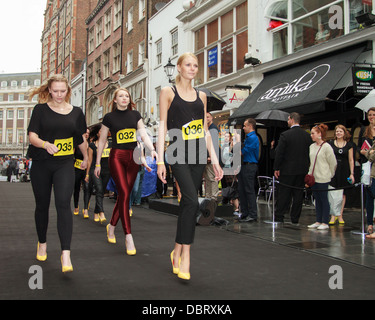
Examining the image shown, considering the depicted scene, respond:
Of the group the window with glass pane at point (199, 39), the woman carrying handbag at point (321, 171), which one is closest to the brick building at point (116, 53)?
the window with glass pane at point (199, 39)

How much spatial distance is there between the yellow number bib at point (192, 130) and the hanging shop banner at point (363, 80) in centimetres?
648

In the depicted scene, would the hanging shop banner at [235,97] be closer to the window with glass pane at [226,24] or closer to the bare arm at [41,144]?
the window with glass pane at [226,24]

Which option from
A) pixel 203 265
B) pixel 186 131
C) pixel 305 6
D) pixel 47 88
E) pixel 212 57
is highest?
pixel 305 6

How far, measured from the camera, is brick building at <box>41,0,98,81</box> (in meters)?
44.1

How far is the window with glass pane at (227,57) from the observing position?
1588cm

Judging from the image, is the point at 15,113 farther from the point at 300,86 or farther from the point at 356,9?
the point at 356,9

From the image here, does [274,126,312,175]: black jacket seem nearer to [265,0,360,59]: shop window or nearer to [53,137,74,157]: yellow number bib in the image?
[53,137,74,157]: yellow number bib

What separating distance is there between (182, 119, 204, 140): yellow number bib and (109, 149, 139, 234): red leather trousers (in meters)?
1.47

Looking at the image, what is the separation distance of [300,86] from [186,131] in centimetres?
839

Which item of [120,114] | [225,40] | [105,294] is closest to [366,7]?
[225,40]

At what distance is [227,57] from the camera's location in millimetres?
16109

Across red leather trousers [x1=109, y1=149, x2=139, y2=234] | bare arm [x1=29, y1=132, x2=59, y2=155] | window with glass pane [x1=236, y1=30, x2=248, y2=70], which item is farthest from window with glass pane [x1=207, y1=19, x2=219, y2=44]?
bare arm [x1=29, y1=132, x2=59, y2=155]

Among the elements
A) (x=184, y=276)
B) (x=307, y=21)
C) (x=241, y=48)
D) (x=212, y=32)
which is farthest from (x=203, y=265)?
(x=212, y=32)

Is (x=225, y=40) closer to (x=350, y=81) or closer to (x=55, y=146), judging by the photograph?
(x=350, y=81)
